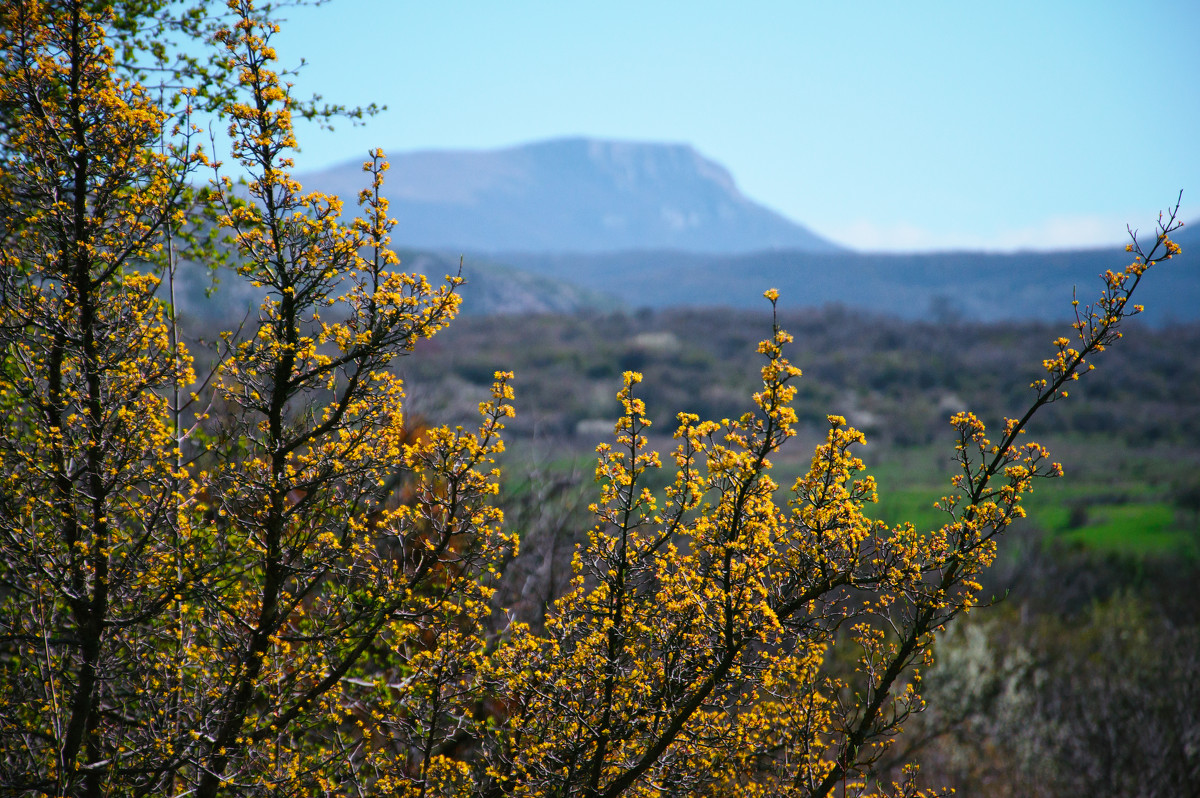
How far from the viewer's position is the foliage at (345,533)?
6730mm

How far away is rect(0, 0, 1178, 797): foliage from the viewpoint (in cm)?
673

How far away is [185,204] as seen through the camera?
30.9 feet

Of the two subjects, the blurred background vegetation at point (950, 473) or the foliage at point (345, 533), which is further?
the blurred background vegetation at point (950, 473)

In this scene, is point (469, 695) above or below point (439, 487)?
below

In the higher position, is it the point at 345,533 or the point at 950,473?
the point at 345,533

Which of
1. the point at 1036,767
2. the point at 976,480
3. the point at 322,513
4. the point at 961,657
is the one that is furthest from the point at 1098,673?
the point at 322,513

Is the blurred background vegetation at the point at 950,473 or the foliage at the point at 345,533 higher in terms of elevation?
the foliage at the point at 345,533

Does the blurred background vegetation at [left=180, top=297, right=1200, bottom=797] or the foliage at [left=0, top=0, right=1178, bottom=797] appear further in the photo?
the blurred background vegetation at [left=180, top=297, right=1200, bottom=797]

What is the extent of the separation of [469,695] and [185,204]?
6088mm

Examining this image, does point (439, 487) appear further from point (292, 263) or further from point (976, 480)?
point (976, 480)

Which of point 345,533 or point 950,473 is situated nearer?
point 345,533

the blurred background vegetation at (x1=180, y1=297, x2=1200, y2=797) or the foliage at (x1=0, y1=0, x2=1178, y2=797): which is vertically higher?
the foliage at (x1=0, y1=0, x2=1178, y2=797)

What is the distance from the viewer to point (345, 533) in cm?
795

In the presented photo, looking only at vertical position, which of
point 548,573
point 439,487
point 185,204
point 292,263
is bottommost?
point 548,573
